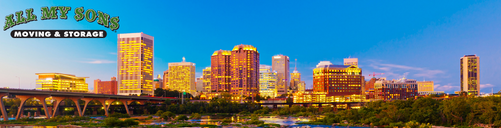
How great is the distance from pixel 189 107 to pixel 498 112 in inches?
4854

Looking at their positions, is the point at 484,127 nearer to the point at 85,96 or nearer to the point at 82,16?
the point at 82,16

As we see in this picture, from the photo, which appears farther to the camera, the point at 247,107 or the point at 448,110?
the point at 247,107

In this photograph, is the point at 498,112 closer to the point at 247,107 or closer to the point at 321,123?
the point at 321,123

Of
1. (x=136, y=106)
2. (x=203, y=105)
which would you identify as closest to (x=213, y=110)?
(x=203, y=105)

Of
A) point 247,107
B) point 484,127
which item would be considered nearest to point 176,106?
point 247,107

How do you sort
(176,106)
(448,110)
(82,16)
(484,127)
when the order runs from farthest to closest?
(176,106), (448,110), (484,127), (82,16)

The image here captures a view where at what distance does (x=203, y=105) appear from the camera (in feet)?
594

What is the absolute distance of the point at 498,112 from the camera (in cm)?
8131

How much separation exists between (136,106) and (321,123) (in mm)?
106176

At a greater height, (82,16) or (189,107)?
(82,16)

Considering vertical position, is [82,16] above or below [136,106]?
above

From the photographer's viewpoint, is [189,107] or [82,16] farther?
[189,107]

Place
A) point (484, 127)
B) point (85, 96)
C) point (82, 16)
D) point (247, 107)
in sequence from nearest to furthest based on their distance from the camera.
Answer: point (82, 16) < point (484, 127) < point (85, 96) < point (247, 107)

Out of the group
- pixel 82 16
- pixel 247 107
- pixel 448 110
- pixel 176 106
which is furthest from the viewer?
pixel 247 107
